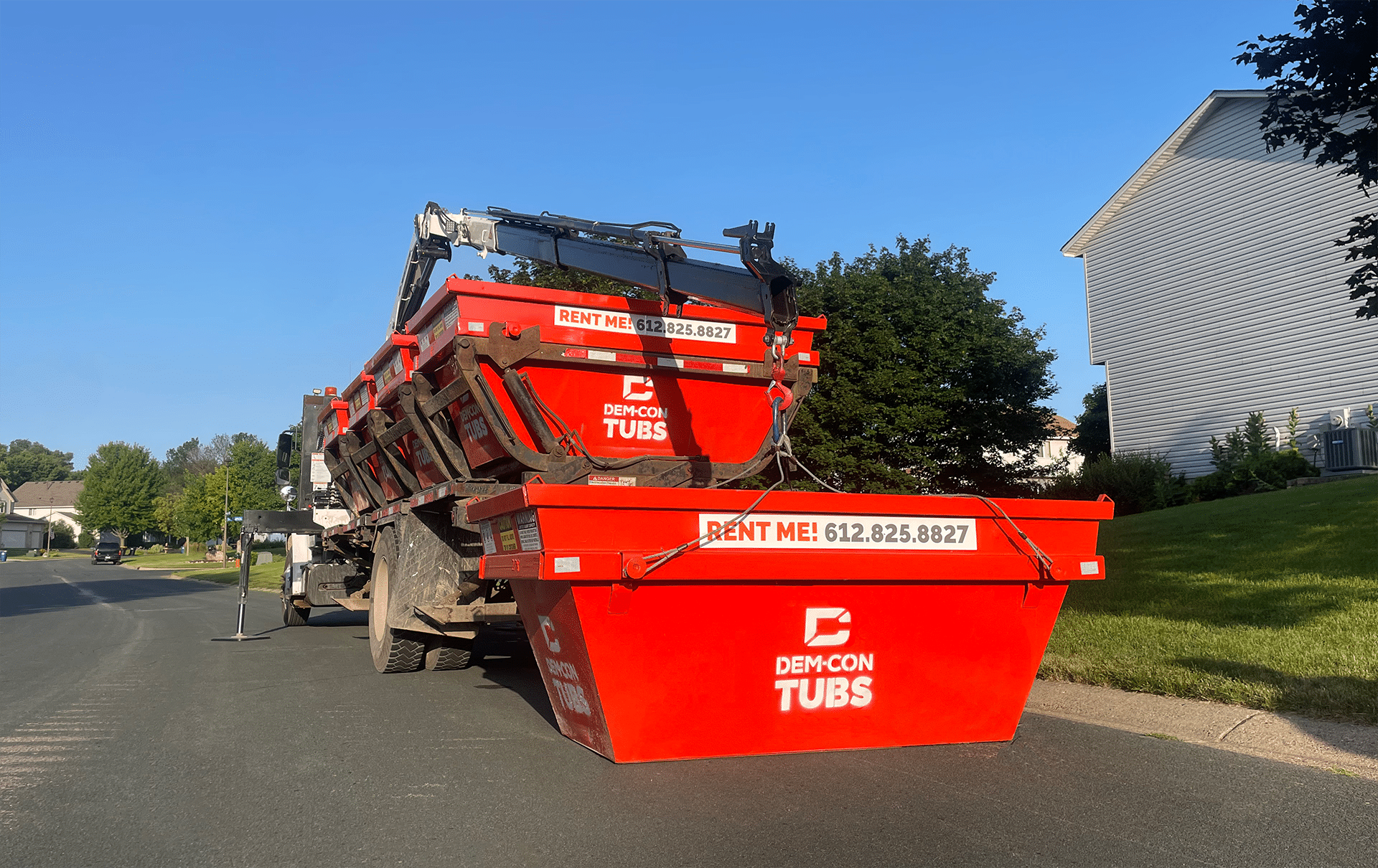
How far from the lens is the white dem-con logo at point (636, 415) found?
795 centimetres

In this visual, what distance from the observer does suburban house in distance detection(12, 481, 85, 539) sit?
127125mm

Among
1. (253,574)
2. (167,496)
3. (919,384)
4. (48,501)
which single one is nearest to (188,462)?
(48,501)

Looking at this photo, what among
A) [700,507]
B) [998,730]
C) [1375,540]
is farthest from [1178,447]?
[700,507]

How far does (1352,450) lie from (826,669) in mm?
19625

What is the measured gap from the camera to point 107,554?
6262 centimetres

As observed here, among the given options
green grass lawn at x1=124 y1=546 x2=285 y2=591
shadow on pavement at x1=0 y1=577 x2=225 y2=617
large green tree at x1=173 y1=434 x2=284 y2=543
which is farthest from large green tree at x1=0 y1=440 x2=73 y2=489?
shadow on pavement at x1=0 y1=577 x2=225 y2=617

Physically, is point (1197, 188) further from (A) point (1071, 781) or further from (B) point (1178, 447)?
(A) point (1071, 781)

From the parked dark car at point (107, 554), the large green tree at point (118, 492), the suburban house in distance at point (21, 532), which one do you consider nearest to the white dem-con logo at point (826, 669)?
the parked dark car at point (107, 554)

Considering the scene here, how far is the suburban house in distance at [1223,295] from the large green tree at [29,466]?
519 ft

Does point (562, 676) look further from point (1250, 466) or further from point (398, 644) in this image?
point (1250, 466)

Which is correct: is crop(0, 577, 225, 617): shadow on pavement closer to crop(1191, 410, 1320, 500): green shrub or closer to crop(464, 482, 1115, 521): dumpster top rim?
crop(464, 482, 1115, 521): dumpster top rim

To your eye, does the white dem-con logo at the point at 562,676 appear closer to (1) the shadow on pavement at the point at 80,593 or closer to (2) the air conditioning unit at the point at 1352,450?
(1) the shadow on pavement at the point at 80,593

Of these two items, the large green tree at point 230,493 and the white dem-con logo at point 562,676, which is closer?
the white dem-con logo at point 562,676

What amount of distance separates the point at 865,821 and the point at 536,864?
1.36 m
